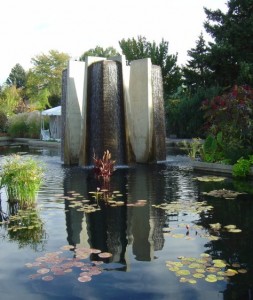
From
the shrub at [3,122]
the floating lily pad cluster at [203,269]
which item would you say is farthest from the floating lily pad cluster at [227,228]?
the shrub at [3,122]

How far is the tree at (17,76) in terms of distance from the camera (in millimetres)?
75562

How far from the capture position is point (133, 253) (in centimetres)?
470

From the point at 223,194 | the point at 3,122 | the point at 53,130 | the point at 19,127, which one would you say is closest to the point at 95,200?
the point at 223,194

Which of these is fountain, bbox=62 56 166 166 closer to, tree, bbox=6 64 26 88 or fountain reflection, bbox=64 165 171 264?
fountain reflection, bbox=64 165 171 264

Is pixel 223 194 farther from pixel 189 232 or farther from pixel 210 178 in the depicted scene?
pixel 189 232

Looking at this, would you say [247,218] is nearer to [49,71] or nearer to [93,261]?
[93,261]

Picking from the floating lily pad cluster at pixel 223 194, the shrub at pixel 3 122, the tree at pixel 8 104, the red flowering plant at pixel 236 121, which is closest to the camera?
the floating lily pad cluster at pixel 223 194

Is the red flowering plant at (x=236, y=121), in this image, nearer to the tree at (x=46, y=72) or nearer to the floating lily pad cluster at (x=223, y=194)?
the floating lily pad cluster at (x=223, y=194)

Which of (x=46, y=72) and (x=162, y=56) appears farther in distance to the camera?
(x=46, y=72)

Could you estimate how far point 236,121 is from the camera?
10664 millimetres

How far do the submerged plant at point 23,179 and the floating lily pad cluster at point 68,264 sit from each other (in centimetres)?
236

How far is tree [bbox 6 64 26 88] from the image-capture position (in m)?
75.6

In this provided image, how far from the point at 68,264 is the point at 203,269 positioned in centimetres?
141

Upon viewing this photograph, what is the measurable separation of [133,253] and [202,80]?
22982mm
